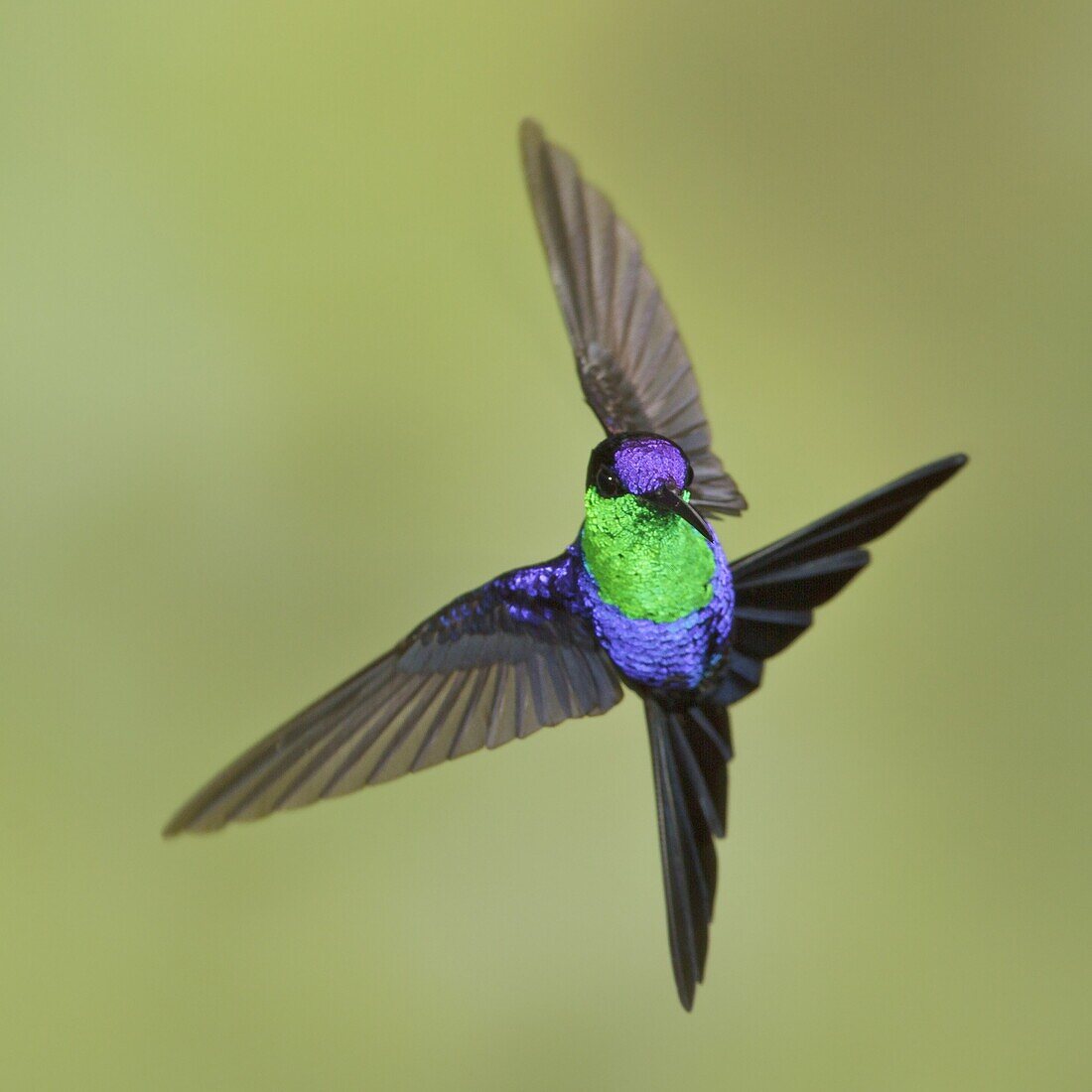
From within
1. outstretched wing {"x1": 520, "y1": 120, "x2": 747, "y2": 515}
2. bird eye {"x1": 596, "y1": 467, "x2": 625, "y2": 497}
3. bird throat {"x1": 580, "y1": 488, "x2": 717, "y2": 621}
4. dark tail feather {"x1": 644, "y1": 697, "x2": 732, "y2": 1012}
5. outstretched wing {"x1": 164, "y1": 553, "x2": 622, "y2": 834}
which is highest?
outstretched wing {"x1": 520, "y1": 120, "x2": 747, "y2": 515}

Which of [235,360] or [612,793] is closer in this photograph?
[612,793]

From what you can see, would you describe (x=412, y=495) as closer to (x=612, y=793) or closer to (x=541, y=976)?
(x=612, y=793)

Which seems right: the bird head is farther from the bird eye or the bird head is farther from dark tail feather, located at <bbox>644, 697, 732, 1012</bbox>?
dark tail feather, located at <bbox>644, 697, 732, 1012</bbox>

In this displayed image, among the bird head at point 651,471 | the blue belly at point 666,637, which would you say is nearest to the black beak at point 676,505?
the bird head at point 651,471

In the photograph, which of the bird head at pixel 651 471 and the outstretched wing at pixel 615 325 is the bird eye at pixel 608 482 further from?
the outstretched wing at pixel 615 325

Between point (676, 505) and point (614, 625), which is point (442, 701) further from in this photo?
point (676, 505)

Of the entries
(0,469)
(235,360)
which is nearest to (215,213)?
(235,360)

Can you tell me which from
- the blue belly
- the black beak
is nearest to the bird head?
the black beak
